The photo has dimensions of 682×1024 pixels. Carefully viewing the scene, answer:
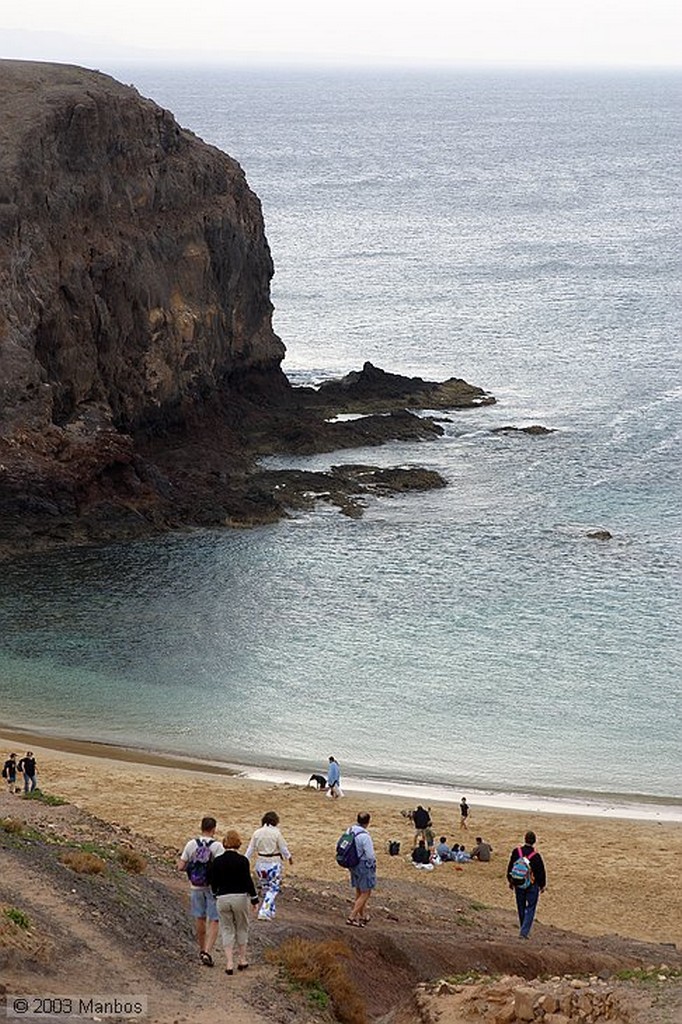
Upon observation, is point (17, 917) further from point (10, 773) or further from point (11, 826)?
point (10, 773)

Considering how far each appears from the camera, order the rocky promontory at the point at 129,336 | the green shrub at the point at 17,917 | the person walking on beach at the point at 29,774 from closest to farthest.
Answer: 1. the green shrub at the point at 17,917
2. the person walking on beach at the point at 29,774
3. the rocky promontory at the point at 129,336

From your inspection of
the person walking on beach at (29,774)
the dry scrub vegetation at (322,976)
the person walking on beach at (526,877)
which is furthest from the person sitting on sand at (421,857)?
the dry scrub vegetation at (322,976)

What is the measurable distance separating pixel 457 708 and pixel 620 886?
1057 centimetres

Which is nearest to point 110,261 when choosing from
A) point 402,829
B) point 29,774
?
point 29,774

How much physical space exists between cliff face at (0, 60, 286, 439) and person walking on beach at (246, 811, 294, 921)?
32.9 metres

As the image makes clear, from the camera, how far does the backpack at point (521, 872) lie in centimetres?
2142

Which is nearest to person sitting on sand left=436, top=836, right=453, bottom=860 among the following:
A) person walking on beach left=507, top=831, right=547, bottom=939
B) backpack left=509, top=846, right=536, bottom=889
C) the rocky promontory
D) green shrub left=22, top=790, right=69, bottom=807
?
green shrub left=22, top=790, right=69, bottom=807

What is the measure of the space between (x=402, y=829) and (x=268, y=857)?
44.0 feet

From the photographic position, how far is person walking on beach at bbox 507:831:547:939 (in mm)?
21422

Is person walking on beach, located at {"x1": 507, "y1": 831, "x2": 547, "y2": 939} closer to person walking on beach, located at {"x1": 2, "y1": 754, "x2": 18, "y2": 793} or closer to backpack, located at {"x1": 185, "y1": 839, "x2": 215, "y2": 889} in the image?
backpack, located at {"x1": 185, "y1": 839, "x2": 215, "y2": 889}

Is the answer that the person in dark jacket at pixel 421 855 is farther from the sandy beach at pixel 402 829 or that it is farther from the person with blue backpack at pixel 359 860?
the person with blue backpack at pixel 359 860

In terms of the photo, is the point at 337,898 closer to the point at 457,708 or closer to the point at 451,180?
the point at 457,708

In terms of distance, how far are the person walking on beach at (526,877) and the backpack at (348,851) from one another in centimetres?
237

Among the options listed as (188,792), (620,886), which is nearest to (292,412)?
(188,792)
